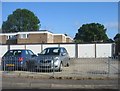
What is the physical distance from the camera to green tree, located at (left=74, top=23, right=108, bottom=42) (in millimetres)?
106750

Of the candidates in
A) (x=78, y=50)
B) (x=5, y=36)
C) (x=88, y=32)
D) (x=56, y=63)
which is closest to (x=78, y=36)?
(x=88, y=32)

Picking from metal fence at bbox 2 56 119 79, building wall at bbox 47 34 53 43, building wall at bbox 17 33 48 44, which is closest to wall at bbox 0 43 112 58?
building wall at bbox 17 33 48 44

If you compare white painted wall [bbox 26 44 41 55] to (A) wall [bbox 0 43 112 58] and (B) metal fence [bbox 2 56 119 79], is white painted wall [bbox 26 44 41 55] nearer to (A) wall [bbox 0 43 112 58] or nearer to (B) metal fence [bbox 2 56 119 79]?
(A) wall [bbox 0 43 112 58]

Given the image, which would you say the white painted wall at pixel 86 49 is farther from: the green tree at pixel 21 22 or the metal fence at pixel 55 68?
the green tree at pixel 21 22

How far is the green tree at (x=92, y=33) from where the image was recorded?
107m

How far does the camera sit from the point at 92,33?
10838cm

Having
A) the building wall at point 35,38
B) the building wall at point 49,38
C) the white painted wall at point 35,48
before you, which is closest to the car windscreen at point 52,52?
the white painted wall at point 35,48

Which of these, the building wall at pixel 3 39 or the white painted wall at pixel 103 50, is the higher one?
the building wall at pixel 3 39

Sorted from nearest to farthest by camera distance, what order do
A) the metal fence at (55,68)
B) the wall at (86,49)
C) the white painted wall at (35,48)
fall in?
1. the metal fence at (55,68)
2. the wall at (86,49)
3. the white painted wall at (35,48)

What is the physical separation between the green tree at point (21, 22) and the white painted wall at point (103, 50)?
45.6m

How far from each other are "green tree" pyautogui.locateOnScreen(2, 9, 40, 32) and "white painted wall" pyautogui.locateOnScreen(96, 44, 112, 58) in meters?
45.6

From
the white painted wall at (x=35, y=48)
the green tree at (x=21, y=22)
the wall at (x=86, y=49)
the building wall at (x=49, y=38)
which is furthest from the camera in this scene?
the green tree at (x=21, y=22)

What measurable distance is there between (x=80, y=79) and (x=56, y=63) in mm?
3341

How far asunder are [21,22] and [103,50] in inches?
1966
